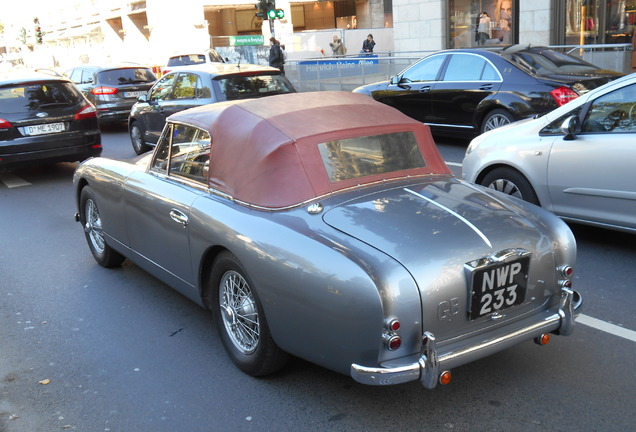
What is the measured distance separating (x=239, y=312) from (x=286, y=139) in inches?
43.0

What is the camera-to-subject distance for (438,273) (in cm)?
335

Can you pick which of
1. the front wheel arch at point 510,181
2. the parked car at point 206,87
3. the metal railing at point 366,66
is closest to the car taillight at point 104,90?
the parked car at point 206,87

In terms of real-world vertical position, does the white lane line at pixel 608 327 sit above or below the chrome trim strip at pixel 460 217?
below

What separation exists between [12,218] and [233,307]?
598 cm

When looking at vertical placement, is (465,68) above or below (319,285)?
above

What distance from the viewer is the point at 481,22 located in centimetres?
2280

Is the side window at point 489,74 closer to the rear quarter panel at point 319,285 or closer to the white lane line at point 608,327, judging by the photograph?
the white lane line at point 608,327

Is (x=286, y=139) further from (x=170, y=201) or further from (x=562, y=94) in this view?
(x=562, y=94)

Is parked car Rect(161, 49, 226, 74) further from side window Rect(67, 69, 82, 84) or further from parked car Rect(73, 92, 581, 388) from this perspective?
parked car Rect(73, 92, 581, 388)

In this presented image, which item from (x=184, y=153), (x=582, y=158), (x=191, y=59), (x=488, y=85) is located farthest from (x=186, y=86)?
(x=191, y=59)

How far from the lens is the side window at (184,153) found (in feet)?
15.5

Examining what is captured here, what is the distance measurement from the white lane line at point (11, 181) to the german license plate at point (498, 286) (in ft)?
32.2

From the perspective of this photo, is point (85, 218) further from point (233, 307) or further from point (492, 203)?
point (492, 203)

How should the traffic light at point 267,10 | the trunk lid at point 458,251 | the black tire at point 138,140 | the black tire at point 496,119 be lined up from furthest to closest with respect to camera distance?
the traffic light at point 267,10, the black tire at point 138,140, the black tire at point 496,119, the trunk lid at point 458,251
